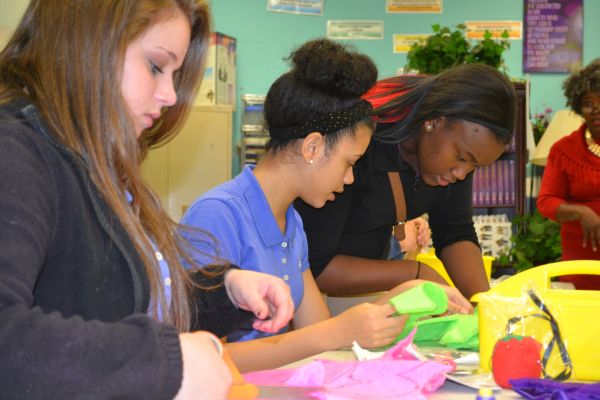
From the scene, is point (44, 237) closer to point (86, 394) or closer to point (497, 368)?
point (86, 394)

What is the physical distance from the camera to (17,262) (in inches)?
24.5

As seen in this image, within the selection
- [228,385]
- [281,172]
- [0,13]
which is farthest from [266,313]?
[0,13]

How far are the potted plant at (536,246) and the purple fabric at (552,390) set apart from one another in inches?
114

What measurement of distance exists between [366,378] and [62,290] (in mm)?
480

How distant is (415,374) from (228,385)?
1.43 feet

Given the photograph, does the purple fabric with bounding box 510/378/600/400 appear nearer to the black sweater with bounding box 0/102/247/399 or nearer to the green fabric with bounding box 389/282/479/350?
the green fabric with bounding box 389/282/479/350

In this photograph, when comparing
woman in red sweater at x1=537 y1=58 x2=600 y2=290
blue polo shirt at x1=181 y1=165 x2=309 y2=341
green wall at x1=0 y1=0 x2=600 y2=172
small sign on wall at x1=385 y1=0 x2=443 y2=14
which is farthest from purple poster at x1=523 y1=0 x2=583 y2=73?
blue polo shirt at x1=181 y1=165 x2=309 y2=341

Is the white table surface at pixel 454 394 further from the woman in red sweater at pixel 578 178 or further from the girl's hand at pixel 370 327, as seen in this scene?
the woman in red sweater at pixel 578 178

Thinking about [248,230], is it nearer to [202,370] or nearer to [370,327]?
[370,327]

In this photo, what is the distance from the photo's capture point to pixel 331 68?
163 cm

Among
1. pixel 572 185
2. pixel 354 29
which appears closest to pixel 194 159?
pixel 354 29

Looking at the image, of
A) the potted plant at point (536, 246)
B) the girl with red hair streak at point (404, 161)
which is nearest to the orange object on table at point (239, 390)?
the girl with red hair streak at point (404, 161)

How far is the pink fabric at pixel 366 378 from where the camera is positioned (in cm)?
102

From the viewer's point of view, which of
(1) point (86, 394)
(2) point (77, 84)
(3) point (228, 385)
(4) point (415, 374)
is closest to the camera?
(1) point (86, 394)
